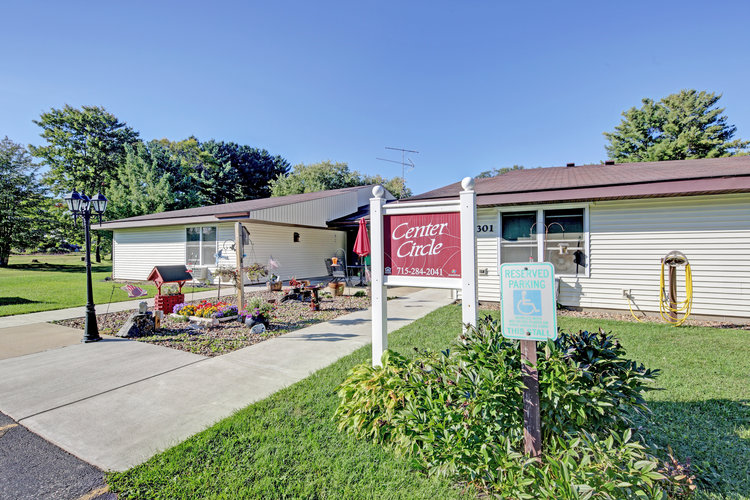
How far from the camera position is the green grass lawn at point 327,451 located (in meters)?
2.03

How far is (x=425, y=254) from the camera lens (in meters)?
2.84

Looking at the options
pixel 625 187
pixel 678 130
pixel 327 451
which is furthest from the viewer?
pixel 678 130

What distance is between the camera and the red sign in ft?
8.91

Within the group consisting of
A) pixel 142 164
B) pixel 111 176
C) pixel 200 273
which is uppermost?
pixel 111 176

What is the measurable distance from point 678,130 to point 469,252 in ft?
106

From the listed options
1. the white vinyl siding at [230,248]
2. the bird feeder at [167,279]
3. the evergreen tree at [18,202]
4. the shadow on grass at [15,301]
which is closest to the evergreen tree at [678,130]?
the white vinyl siding at [230,248]

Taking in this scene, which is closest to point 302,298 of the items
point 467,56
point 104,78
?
→ point 104,78

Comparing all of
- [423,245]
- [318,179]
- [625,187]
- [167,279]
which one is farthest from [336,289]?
[318,179]

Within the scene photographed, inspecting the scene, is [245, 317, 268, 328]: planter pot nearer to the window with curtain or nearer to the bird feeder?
the bird feeder

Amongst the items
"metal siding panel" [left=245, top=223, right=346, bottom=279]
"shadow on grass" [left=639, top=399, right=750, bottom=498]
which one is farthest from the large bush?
"metal siding panel" [left=245, top=223, right=346, bottom=279]

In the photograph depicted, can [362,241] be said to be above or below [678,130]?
below

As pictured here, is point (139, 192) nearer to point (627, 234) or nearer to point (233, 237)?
point (233, 237)

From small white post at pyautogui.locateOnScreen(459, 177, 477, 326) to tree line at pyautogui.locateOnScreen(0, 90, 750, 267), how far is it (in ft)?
67.6

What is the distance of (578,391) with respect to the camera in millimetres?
1885
